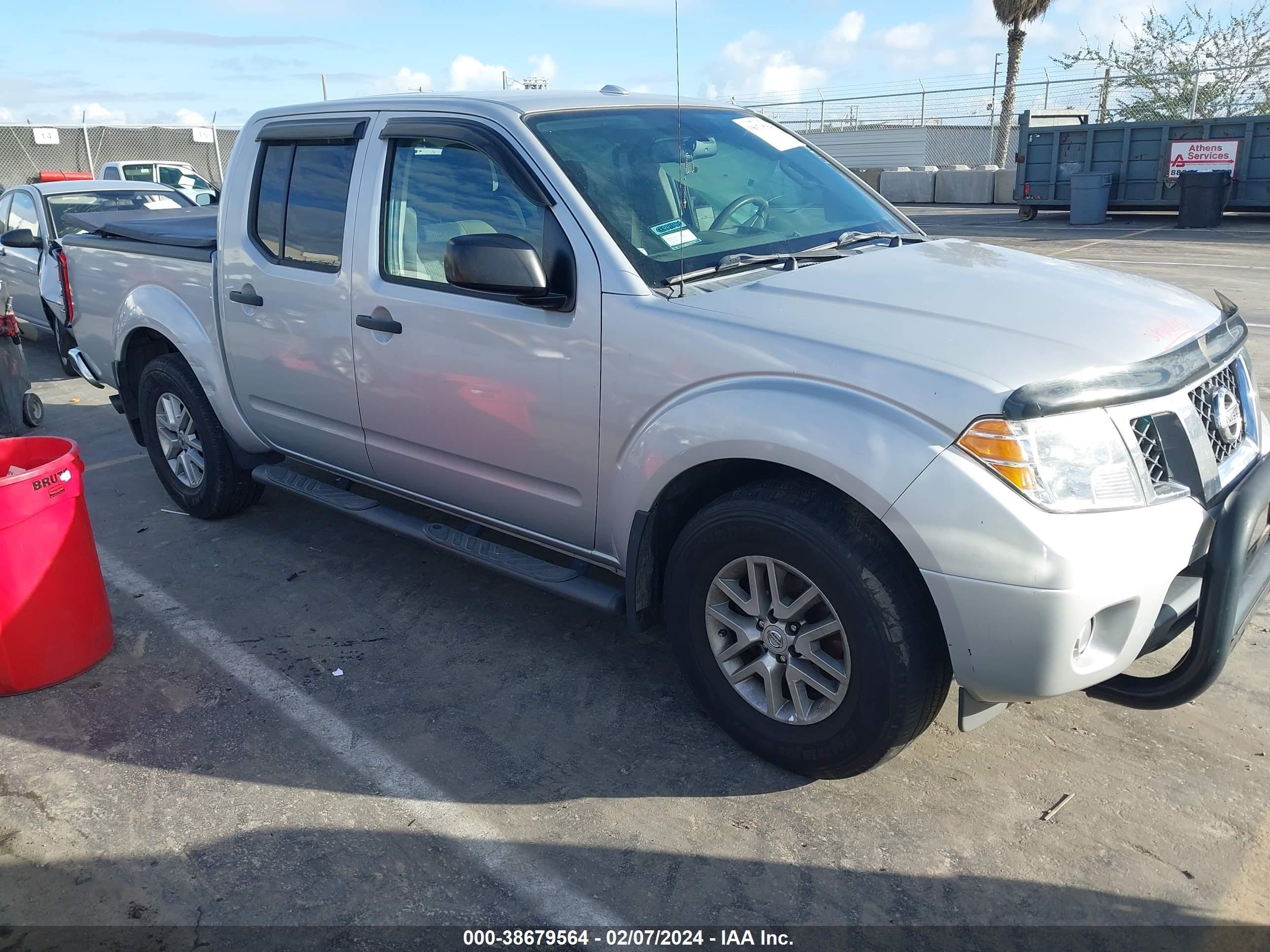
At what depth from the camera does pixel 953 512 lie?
8.23 ft

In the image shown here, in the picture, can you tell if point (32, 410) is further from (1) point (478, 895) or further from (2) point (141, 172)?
(2) point (141, 172)

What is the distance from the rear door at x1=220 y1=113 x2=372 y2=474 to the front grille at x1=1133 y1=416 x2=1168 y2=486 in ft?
9.36

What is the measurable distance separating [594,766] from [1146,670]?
2032mm

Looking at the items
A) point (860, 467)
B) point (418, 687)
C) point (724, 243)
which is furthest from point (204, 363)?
point (860, 467)

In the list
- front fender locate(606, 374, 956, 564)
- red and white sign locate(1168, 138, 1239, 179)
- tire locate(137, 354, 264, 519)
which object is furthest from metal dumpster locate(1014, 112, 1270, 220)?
front fender locate(606, 374, 956, 564)

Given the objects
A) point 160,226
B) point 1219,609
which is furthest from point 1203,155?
point 1219,609

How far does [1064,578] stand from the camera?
2.44 m

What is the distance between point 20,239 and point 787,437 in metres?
8.65

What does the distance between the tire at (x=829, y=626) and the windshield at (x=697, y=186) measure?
860mm

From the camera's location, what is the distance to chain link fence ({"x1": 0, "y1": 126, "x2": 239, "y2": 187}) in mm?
23766

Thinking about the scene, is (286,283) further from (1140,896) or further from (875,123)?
(875,123)

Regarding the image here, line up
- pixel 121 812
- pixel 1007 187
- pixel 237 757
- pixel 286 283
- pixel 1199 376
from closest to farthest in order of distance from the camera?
pixel 1199 376 < pixel 121 812 < pixel 237 757 < pixel 286 283 < pixel 1007 187

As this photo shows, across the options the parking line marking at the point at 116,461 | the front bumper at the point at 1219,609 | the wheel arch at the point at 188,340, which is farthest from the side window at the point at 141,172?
the front bumper at the point at 1219,609

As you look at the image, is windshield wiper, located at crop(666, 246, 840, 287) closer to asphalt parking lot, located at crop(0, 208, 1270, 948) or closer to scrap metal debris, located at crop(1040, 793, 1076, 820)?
asphalt parking lot, located at crop(0, 208, 1270, 948)
